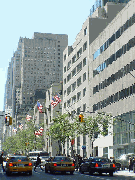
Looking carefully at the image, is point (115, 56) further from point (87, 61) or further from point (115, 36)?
point (87, 61)

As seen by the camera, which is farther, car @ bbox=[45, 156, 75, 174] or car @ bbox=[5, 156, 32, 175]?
car @ bbox=[45, 156, 75, 174]

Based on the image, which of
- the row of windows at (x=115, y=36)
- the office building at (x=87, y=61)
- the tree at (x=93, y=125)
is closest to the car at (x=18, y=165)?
the tree at (x=93, y=125)

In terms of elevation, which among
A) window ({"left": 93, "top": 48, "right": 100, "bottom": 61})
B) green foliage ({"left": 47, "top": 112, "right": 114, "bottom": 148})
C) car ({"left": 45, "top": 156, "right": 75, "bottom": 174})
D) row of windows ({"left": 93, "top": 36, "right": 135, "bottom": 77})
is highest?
window ({"left": 93, "top": 48, "right": 100, "bottom": 61})

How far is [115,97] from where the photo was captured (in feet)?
199

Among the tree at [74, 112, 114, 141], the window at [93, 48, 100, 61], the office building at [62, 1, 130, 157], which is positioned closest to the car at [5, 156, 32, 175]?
the tree at [74, 112, 114, 141]

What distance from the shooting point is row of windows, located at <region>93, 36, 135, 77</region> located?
54.7 metres

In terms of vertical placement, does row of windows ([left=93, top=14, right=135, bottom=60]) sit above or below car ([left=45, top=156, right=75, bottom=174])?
above

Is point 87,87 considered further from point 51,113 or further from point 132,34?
point 51,113

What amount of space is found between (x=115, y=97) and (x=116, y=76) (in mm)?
3397

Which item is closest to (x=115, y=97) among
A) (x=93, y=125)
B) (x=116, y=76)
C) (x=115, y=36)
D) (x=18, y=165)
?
(x=116, y=76)

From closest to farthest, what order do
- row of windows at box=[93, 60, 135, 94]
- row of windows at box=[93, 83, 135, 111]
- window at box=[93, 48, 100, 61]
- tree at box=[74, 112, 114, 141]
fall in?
row of windows at box=[93, 83, 135, 111] < row of windows at box=[93, 60, 135, 94] < tree at box=[74, 112, 114, 141] < window at box=[93, 48, 100, 61]

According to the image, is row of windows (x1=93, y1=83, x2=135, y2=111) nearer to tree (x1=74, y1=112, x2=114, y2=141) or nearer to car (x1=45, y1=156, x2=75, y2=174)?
tree (x1=74, y1=112, x2=114, y2=141)

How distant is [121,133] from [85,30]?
3318cm

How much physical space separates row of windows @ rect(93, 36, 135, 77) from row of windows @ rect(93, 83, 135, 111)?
5.92 meters
